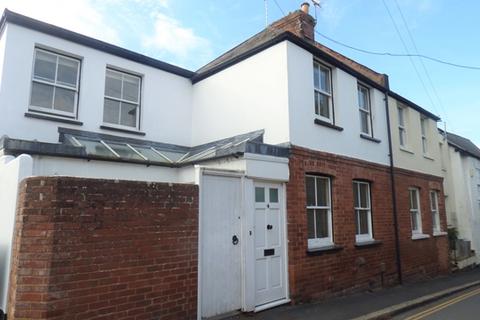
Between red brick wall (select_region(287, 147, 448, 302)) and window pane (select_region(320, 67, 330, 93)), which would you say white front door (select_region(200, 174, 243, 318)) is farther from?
window pane (select_region(320, 67, 330, 93))

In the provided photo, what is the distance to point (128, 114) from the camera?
10008 millimetres

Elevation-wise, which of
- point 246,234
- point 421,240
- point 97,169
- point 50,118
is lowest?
A: point 421,240

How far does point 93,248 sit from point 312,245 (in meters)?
5.06

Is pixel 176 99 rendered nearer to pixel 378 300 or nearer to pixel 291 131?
pixel 291 131

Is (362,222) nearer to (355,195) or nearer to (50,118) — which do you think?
(355,195)

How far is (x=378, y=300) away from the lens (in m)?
8.43

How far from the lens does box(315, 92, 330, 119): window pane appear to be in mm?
9311

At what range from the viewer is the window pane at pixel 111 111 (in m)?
9.59

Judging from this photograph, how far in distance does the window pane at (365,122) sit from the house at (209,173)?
7cm

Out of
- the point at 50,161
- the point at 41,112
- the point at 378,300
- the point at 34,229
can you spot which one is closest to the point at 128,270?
the point at 34,229

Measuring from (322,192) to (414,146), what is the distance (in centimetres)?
638

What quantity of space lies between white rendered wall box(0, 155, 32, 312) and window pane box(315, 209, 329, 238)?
19.9ft

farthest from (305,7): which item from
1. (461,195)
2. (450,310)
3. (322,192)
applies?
(461,195)

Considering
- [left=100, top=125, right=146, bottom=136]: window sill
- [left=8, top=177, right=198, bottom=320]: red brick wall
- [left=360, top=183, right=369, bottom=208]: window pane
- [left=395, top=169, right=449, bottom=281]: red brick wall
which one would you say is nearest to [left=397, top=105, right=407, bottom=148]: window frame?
[left=395, top=169, right=449, bottom=281]: red brick wall
